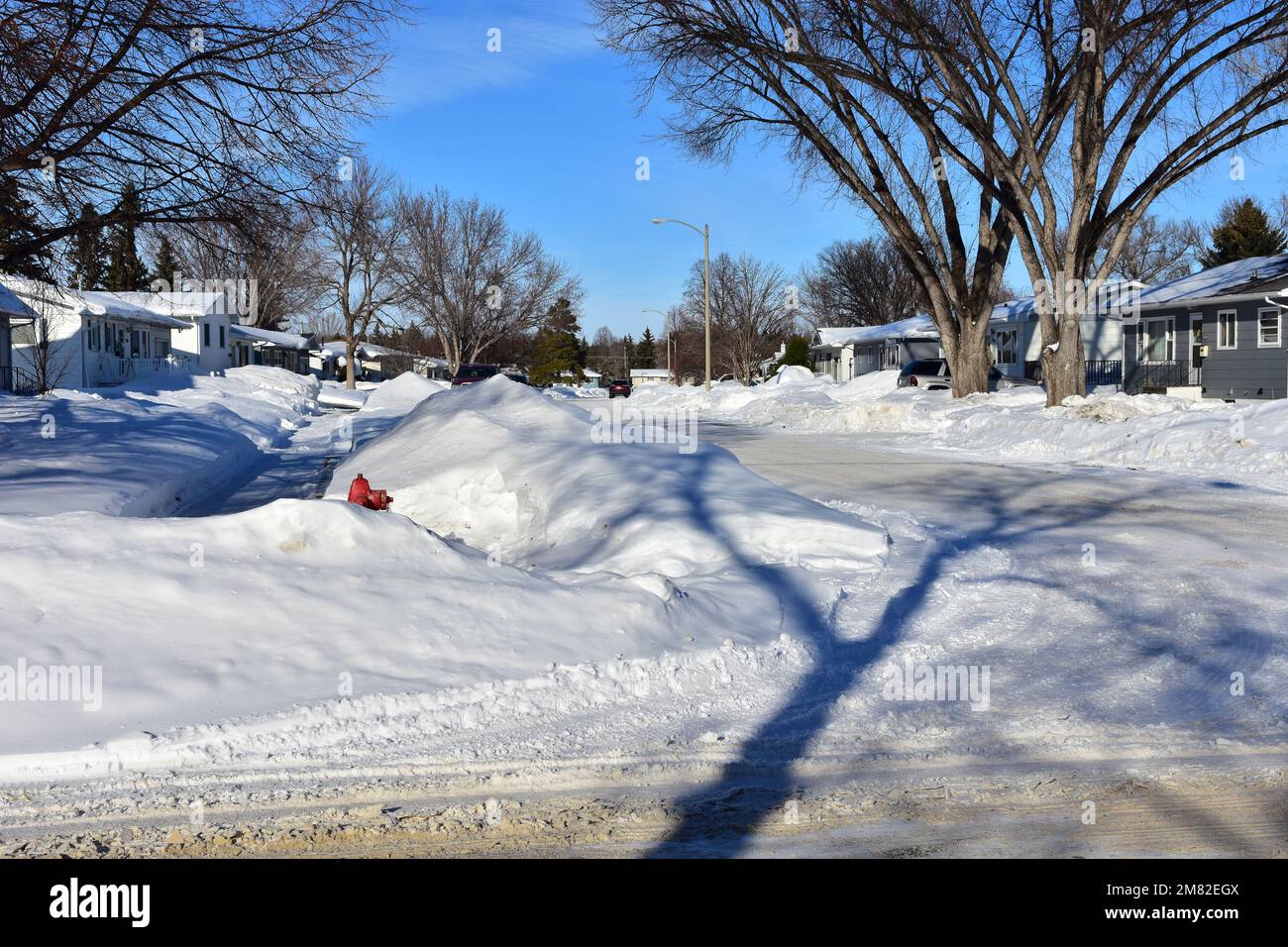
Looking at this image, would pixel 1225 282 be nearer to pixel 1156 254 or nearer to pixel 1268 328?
pixel 1268 328

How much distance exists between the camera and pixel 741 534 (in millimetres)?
9047

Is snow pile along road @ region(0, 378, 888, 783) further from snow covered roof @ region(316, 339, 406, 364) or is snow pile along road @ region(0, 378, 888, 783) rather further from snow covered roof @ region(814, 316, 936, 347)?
snow covered roof @ region(316, 339, 406, 364)

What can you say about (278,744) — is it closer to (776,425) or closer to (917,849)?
(917,849)

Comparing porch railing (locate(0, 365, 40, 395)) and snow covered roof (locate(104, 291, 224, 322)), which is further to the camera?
snow covered roof (locate(104, 291, 224, 322))

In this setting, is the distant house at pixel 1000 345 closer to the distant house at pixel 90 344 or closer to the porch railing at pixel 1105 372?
the porch railing at pixel 1105 372

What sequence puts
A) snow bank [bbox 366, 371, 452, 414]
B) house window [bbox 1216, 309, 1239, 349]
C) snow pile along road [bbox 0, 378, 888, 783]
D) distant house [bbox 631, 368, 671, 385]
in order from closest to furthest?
snow pile along road [bbox 0, 378, 888, 783], house window [bbox 1216, 309, 1239, 349], snow bank [bbox 366, 371, 452, 414], distant house [bbox 631, 368, 671, 385]

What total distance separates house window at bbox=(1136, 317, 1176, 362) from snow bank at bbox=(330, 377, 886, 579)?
86.0 ft

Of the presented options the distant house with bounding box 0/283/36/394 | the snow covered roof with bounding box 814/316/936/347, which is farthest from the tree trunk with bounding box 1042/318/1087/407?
the distant house with bounding box 0/283/36/394

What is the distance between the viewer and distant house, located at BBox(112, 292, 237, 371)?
54875mm

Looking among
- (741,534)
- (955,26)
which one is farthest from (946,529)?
(955,26)

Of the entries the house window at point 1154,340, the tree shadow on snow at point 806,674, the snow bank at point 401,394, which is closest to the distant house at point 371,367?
the snow bank at point 401,394

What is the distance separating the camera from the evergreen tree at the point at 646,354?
13700 centimetres

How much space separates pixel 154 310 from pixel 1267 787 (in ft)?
174

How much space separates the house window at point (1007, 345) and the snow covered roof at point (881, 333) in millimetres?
3152
